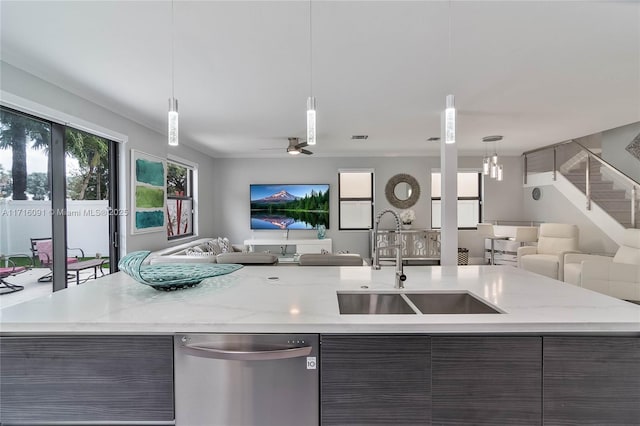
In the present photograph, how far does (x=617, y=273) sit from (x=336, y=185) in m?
4.42

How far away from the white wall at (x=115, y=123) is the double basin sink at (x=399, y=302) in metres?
2.80

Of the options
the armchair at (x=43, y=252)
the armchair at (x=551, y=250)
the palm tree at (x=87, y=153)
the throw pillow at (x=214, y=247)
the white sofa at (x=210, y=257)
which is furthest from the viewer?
the throw pillow at (x=214, y=247)

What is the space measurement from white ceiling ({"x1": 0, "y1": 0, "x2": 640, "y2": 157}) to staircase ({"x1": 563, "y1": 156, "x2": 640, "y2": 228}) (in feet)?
3.68

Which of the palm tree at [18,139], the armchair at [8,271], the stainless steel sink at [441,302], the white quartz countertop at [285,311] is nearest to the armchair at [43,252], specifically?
the armchair at [8,271]

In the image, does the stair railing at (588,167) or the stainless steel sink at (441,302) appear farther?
the stair railing at (588,167)

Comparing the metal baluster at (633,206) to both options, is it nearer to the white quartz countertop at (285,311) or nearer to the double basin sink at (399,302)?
the white quartz countertop at (285,311)

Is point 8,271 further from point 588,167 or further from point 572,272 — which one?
point 588,167

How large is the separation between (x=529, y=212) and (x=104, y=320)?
7228 millimetres

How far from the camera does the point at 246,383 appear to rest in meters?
1.13

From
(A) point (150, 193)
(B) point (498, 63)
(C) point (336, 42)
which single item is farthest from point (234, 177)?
(B) point (498, 63)

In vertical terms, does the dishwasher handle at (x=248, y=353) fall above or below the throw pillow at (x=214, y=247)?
above

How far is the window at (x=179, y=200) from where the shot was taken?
4.77 m

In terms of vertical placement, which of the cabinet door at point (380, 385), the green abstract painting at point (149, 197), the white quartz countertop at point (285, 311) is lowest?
the cabinet door at point (380, 385)

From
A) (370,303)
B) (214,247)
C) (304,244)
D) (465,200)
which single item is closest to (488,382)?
(370,303)
